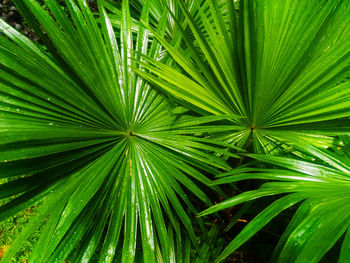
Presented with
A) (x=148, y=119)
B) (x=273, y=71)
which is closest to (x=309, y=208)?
(x=273, y=71)

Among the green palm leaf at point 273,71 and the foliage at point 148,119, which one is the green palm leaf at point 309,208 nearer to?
the foliage at point 148,119

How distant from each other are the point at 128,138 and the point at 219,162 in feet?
1.18

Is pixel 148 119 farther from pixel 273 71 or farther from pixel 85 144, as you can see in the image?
pixel 273 71

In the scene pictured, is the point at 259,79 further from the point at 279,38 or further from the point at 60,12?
the point at 60,12

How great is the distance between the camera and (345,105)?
2.84 feet

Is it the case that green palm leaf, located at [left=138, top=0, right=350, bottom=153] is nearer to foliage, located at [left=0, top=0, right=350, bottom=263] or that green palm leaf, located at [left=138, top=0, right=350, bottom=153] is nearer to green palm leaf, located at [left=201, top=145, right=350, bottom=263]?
foliage, located at [left=0, top=0, right=350, bottom=263]

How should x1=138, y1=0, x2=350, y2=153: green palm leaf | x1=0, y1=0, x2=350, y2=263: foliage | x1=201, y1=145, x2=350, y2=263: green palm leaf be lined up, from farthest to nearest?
x1=138, y1=0, x2=350, y2=153: green palm leaf → x1=0, y1=0, x2=350, y2=263: foliage → x1=201, y1=145, x2=350, y2=263: green palm leaf

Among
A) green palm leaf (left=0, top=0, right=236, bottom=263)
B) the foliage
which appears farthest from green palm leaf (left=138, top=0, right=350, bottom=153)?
green palm leaf (left=0, top=0, right=236, bottom=263)

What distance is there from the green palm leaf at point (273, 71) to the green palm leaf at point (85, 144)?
6.0 inches

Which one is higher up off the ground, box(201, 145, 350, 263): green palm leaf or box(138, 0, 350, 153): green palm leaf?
box(138, 0, 350, 153): green palm leaf

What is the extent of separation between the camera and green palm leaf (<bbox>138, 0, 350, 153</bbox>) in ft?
2.98

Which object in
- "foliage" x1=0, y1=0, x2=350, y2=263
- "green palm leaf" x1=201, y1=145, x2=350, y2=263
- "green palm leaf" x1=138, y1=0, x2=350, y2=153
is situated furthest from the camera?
"green palm leaf" x1=138, y1=0, x2=350, y2=153

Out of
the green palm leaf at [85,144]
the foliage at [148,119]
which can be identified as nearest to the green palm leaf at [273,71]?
the foliage at [148,119]

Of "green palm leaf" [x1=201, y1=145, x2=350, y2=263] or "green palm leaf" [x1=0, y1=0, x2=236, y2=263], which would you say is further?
"green palm leaf" [x1=0, y1=0, x2=236, y2=263]
